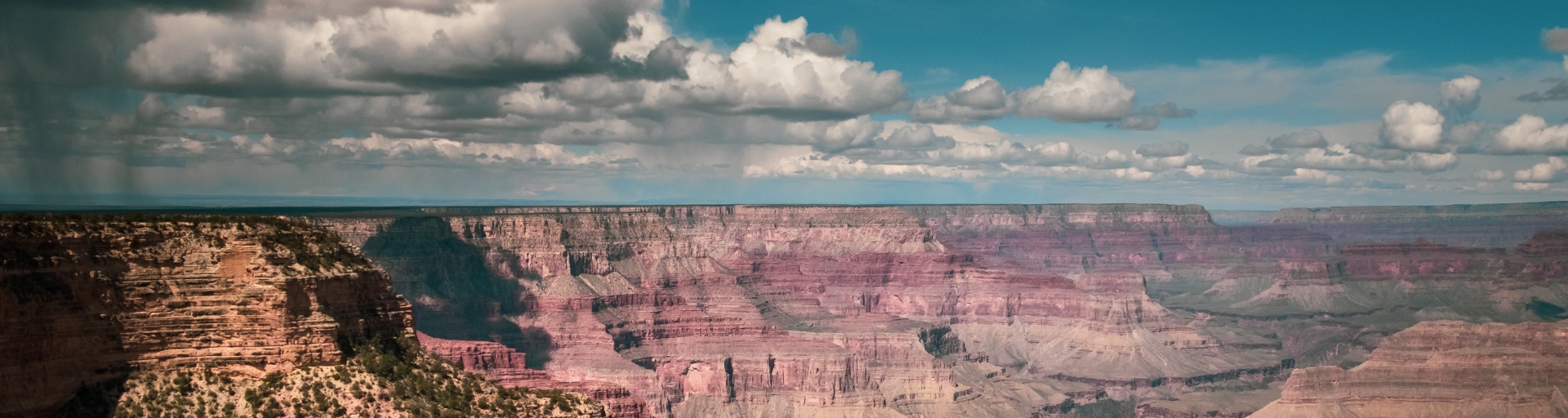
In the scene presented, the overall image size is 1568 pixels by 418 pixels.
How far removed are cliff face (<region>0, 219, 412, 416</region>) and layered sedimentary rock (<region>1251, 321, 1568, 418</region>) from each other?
374ft

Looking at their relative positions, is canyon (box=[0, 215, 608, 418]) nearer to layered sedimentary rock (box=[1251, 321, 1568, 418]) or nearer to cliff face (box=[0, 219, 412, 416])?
cliff face (box=[0, 219, 412, 416])

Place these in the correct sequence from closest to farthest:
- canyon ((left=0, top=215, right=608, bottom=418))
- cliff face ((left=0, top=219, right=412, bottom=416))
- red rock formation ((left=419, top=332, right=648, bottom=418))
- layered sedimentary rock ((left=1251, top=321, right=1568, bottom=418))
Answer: cliff face ((left=0, top=219, right=412, bottom=416)) → canyon ((left=0, top=215, right=608, bottom=418)) → red rock formation ((left=419, top=332, right=648, bottom=418)) → layered sedimentary rock ((left=1251, top=321, right=1568, bottom=418))

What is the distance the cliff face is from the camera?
125 feet

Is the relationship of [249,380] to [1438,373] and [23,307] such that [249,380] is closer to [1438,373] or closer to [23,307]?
[23,307]

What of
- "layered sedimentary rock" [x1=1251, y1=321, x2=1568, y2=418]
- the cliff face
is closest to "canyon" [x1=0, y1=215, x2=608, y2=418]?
the cliff face

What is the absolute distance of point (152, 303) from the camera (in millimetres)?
40031

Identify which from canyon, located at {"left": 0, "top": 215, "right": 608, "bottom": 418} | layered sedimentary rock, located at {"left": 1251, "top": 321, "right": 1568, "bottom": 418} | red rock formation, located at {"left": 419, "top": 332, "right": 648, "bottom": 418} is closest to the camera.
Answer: canyon, located at {"left": 0, "top": 215, "right": 608, "bottom": 418}

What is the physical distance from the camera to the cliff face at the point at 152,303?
38.1m

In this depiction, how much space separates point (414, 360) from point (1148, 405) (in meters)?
147

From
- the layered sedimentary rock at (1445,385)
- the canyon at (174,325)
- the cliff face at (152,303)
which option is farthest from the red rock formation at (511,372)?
the layered sedimentary rock at (1445,385)

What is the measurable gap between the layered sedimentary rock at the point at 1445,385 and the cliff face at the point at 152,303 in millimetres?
113972

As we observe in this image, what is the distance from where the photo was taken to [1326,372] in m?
137

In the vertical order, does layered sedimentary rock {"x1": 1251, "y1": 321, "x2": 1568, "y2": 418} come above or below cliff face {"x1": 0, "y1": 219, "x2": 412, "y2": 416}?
below

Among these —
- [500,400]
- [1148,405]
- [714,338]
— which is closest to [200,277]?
[500,400]
